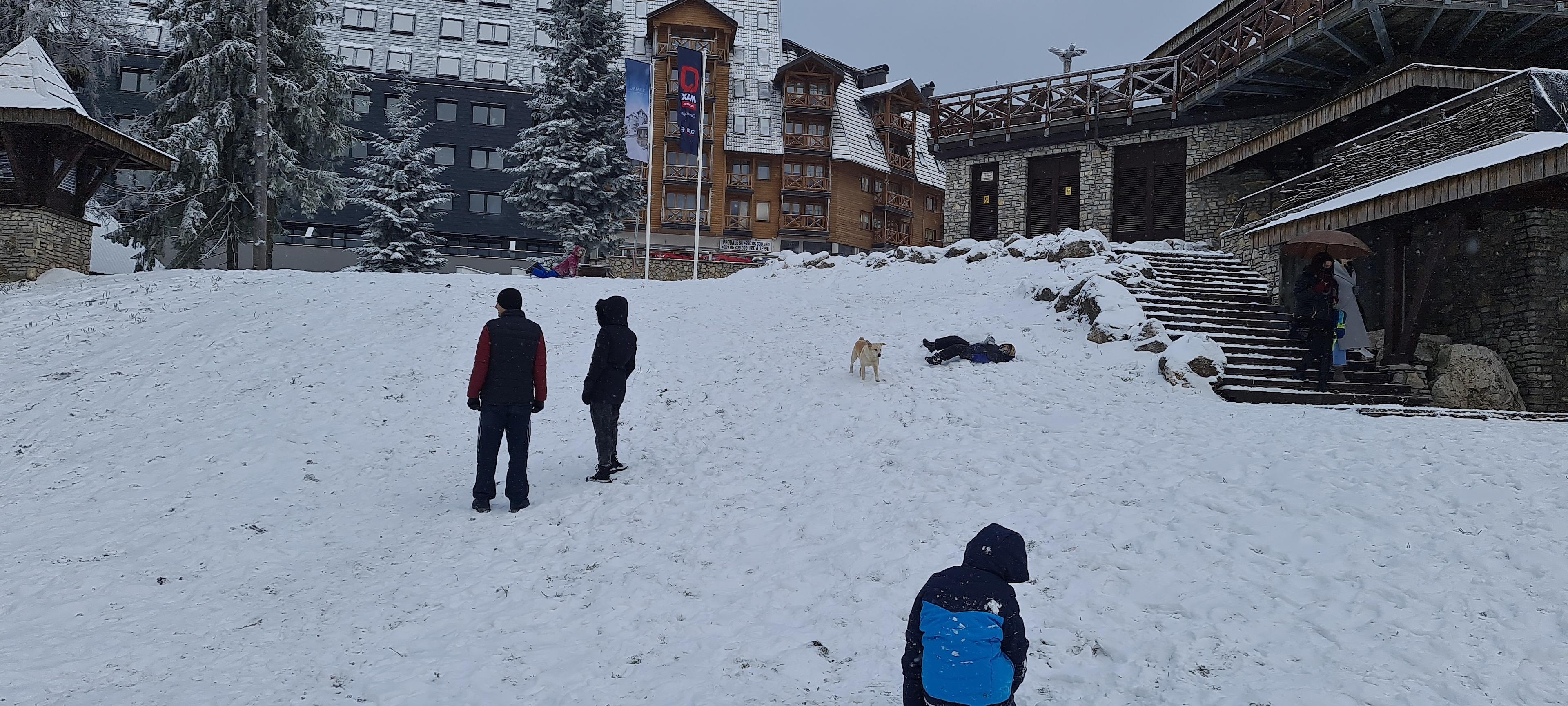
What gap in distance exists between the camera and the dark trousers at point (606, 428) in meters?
8.14

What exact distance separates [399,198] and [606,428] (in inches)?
911

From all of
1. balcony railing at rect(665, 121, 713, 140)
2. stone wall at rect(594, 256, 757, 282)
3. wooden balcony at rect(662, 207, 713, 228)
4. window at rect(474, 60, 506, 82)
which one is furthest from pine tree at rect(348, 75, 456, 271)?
window at rect(474, 60, 506, 82)

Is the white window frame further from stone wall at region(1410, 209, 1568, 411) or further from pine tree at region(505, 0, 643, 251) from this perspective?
stone wall at region(1410, 209, 1568, 411)

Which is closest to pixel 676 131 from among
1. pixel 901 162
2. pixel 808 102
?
pixel 808 102

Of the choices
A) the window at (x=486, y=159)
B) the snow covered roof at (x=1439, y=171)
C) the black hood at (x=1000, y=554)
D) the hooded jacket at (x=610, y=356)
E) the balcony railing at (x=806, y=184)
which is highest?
the window at (x=486, y=159)

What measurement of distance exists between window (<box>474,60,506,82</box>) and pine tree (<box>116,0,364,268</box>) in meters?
21.0

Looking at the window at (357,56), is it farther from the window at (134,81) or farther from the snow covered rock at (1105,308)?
the snow covered rock at (1105,308)

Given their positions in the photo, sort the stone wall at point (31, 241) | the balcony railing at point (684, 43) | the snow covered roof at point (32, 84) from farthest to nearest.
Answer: the balcony railing at point (684, 43)
the stone wall at point (31, 241)
the snow covered roof at point (32, 84)

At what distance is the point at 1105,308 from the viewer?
1461cm

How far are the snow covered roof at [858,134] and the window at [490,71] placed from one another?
17686mm

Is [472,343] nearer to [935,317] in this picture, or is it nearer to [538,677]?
[935,317]

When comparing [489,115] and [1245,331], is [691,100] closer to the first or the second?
[1245,331]

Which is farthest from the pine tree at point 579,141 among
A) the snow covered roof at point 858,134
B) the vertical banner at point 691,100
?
the snow covered roof at point 858,134

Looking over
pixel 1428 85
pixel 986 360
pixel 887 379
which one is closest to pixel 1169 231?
pixel 1428 85
